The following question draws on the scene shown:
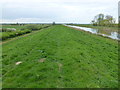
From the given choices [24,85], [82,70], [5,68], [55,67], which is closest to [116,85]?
[82,70]

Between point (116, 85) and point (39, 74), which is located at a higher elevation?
point (39, 74)

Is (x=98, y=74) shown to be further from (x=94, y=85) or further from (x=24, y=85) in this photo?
(x=24, y=85)

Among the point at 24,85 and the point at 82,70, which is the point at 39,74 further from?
the point at 82,70

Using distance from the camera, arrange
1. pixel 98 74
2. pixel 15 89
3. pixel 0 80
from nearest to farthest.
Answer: pixel 15 89, pixel 0 80, pixel 98 74

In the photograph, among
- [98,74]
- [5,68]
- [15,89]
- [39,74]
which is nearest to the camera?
[15,89]

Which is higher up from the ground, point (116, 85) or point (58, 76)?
point (58, 76)

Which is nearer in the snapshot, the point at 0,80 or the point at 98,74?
the point at 0,80

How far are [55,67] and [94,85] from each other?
7.51 ft

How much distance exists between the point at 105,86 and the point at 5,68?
5480 millimetres

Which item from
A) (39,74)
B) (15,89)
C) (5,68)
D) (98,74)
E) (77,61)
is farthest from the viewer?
(77,61)

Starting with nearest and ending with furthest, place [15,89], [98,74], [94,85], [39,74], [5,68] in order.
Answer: [15,89] < [94,85] < [39,74] < [98,74] < [5,68]

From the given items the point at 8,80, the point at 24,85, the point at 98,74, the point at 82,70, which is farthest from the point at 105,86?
the point at 8,80

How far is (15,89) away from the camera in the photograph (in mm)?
4098

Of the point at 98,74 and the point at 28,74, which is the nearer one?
the point at 28,74
